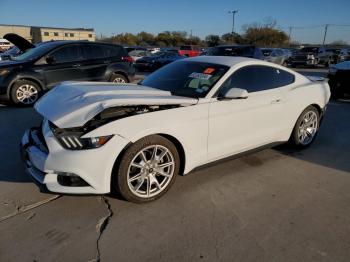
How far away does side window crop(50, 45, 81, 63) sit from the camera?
7.89 m

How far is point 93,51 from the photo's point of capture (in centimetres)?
855

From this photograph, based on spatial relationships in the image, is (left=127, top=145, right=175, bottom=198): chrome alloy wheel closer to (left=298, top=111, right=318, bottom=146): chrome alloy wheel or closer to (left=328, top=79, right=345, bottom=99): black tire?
(left=298, top=111, right=318, bottom=146): chrome alloy wheel

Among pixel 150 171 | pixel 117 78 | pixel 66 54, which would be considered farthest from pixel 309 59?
pixel 150 171

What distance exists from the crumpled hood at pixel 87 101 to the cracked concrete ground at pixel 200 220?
36.1 inches

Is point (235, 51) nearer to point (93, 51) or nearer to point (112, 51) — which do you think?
point (112, 51)

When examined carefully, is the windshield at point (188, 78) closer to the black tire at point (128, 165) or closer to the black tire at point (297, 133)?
the black tire at point (128, 165)

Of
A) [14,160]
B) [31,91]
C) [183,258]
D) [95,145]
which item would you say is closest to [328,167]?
[183,258]

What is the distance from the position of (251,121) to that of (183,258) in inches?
80.9

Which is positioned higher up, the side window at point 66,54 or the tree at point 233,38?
the tree at point 233,38

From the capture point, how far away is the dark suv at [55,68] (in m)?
7.35

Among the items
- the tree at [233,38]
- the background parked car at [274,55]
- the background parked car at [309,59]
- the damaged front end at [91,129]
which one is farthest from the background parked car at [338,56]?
the tree at [233,38]

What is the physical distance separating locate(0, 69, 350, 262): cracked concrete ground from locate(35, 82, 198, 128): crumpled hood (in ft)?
3.00

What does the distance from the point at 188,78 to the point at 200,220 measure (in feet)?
6.15

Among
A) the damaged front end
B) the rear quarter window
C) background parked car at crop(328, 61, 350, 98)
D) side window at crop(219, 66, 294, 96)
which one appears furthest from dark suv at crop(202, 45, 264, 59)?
the damaged front end
